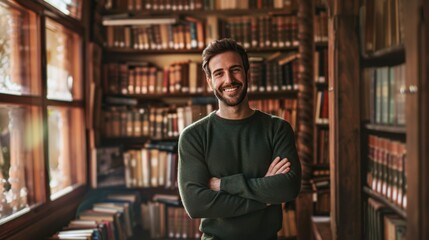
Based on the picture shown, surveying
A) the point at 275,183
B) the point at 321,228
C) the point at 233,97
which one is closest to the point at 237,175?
the point at 275,183

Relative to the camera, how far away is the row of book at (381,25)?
180 cm

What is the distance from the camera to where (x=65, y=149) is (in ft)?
→ 12.4

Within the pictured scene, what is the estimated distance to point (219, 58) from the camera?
1777mm

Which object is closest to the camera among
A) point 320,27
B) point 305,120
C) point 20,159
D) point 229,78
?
point 229,78

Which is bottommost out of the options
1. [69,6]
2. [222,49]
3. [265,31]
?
[222,49]

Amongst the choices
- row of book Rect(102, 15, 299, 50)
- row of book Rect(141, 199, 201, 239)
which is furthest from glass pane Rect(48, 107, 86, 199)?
row of book Rect(102, 15, 299, 50)

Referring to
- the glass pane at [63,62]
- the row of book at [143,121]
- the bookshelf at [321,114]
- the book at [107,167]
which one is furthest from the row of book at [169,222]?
the glass pane at [63,62]

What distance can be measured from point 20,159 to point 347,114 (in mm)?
2010

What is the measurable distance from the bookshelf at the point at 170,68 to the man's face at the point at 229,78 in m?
2.34

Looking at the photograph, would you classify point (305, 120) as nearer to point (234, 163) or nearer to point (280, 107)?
point (280, 107)

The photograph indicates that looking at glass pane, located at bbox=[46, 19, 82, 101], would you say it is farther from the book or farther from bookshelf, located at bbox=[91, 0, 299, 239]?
the book

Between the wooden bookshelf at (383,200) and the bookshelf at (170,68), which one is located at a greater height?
the bookshelf at (170,68)

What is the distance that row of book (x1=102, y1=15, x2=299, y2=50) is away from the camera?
163 inches
